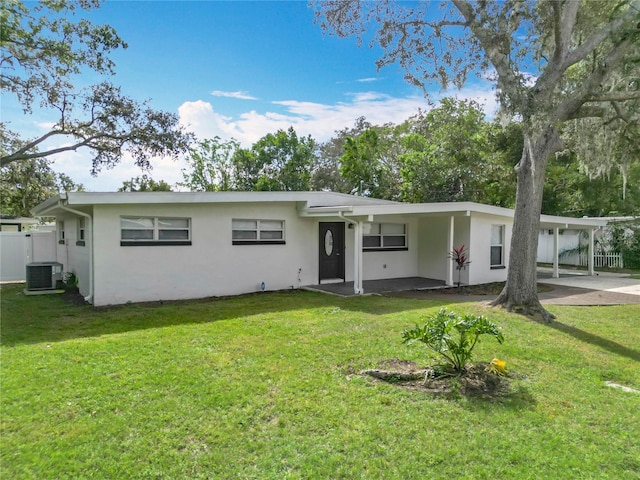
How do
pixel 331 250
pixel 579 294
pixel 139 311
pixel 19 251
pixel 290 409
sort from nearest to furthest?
1. pixel 290 409
2. pixel 139 311
3. pixel 579 294
4. pixel 331 250
5. pixel 19 251

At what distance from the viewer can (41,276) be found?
34.9 ft

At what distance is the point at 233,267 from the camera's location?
34.2ft

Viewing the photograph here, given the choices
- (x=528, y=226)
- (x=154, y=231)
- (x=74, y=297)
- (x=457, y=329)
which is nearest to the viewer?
(x=457, y=329)

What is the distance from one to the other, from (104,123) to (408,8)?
452 inches

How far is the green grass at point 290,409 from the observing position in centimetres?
291

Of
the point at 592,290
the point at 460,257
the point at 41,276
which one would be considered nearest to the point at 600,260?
the point at 592,290

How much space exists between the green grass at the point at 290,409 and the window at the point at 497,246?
670 centimetres

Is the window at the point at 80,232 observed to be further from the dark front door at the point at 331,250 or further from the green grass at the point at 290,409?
the dark front door at the point at 331,250

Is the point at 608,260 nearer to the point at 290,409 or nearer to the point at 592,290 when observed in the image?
the point at 592,290

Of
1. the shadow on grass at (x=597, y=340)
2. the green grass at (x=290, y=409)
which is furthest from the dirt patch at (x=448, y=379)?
the shadow on grass at (x=597, y=340)

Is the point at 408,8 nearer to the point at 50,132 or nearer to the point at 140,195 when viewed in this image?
the point at 140,195

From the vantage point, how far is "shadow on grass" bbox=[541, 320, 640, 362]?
19.1 ft

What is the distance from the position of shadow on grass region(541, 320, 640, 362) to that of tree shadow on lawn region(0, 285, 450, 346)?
2.40 m

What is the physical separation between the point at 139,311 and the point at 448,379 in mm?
6237
